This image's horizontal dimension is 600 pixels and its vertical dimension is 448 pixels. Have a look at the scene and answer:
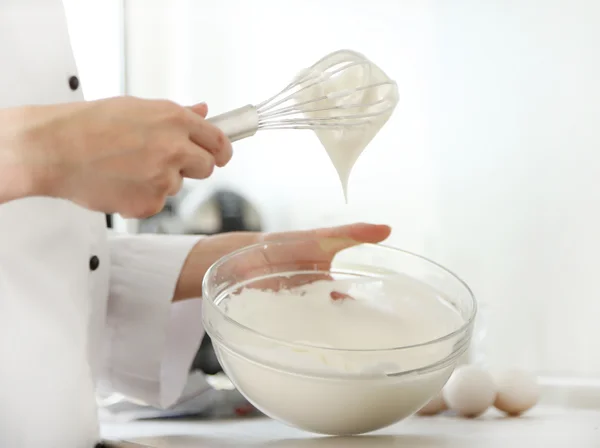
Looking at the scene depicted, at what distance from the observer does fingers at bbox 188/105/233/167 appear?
39 centimetres

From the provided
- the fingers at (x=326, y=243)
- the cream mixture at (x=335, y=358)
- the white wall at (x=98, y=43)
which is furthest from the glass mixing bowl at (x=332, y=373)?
the white wall at (x=98, y=43)

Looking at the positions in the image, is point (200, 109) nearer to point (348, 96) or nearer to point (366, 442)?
point (348, 96)

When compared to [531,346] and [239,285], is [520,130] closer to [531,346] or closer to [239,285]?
[531,346]

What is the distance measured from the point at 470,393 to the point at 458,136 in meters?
0.29

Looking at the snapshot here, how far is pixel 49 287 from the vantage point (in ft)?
1.65

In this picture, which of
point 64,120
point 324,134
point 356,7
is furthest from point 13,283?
point 356,7

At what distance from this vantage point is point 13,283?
47 centimetres

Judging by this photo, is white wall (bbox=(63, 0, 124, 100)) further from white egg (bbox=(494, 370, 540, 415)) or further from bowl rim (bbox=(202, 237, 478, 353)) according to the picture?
white egg (bbox=(494, 370, 540, 415))

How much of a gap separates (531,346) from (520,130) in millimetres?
252

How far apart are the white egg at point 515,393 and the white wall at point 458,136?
73 millimetres

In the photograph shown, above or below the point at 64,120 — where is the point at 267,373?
below

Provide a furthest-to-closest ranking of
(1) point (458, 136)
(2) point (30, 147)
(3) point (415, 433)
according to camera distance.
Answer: (1) point (458, 136) < (3) point (415, 433) < (2) point (30, 147)

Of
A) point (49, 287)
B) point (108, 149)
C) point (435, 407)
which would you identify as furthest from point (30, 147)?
point (435, 407)

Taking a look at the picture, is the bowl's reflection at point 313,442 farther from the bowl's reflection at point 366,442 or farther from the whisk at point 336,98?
the whisk at point 336,98
